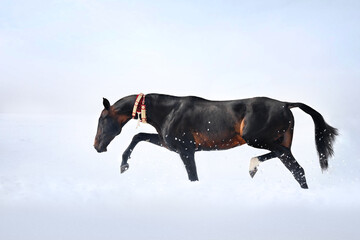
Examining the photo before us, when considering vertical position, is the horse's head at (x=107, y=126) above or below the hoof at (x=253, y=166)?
above

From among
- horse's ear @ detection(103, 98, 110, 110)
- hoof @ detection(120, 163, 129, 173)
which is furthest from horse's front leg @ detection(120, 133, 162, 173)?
horse's ear @ detection(103, 98, 110, 110)

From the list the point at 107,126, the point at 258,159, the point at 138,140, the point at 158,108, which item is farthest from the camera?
the point at 138,140

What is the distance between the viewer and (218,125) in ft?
23.2

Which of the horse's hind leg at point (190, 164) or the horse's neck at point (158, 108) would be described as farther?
the horse's neck at point (158, 108)

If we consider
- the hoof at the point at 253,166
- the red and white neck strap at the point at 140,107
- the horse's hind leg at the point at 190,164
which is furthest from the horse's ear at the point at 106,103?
the hoof at the point at 253,166

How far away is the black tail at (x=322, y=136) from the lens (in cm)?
724

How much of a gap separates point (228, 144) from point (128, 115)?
1412 mm

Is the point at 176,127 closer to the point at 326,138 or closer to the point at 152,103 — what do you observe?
the point at 152,103

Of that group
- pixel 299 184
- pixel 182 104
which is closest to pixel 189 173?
pixel 182 104

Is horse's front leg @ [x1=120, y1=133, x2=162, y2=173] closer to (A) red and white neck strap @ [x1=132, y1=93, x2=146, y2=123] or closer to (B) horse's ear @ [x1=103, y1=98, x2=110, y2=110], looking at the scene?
(A) red and white neck strap @ [x1=132, y1=93, x2=146, y2=123]

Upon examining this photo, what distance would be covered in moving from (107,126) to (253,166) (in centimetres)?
205

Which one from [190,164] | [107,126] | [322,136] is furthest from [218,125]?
[107,126]

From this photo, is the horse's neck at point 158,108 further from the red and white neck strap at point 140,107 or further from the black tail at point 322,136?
the black tail at point 322,136

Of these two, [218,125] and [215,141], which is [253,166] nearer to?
[215,141]
